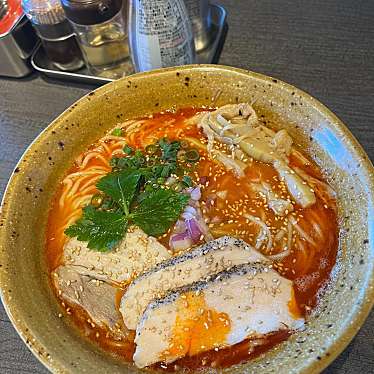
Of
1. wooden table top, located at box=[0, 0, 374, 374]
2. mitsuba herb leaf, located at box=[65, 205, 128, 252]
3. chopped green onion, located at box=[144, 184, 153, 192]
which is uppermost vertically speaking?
mitsuba herb leaf, located at box=[65, 205, 128, 252]

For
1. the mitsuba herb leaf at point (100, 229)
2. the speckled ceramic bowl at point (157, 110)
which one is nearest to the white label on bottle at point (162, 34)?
the speckled ceramic bowl at point (157, 110)

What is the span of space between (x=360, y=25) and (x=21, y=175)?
2068 millimetres

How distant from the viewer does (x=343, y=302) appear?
1.52m

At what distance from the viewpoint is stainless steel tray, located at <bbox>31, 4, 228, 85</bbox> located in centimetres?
258

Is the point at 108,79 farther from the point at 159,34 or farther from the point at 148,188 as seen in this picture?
the point at 148,188

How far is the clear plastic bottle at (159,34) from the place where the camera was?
82.6 inches

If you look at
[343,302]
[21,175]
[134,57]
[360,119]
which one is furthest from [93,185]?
[360,119]

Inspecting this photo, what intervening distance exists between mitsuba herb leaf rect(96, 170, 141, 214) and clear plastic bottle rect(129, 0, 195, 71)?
645 millimetres

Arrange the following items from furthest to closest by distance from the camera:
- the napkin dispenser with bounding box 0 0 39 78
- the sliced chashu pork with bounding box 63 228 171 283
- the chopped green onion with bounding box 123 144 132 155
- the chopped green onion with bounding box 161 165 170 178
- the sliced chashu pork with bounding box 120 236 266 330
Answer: the napkin dispenser with bounding box 0 0 39 78 < the chopped green onion with bounding box 123 144 132 155 < the chopped green onion with bounding box 161 165 170 178 < the sliced chashu pork with bounding box 63 228 171 283 < the sliced chashu pork with bounding box 120 236 266 330

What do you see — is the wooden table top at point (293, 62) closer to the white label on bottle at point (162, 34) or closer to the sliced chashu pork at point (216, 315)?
the white label on bottle at point (162, 34)

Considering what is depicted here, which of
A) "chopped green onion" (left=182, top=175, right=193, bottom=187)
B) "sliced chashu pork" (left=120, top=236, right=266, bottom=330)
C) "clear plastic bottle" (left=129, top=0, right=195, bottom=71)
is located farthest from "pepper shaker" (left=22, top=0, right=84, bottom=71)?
"sliced chashu pork" (left=120, top=236, right=266, bottom=330)

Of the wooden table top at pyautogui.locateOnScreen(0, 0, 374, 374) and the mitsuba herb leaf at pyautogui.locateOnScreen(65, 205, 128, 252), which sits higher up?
the mitsuba herb leaf at pyautogui.locateOnScreen(65, 205, 128, 252)

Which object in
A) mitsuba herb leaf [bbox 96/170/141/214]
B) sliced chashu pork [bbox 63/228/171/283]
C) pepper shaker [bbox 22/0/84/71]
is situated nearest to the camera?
sliced chashu pork [bbox 63/228/171/283]

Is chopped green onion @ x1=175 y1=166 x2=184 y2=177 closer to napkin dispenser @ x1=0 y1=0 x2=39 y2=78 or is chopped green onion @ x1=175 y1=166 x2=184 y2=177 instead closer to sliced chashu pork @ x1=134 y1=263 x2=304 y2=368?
sliced chashu pork @ x1=134 y1=263 x2=304 y2=368
